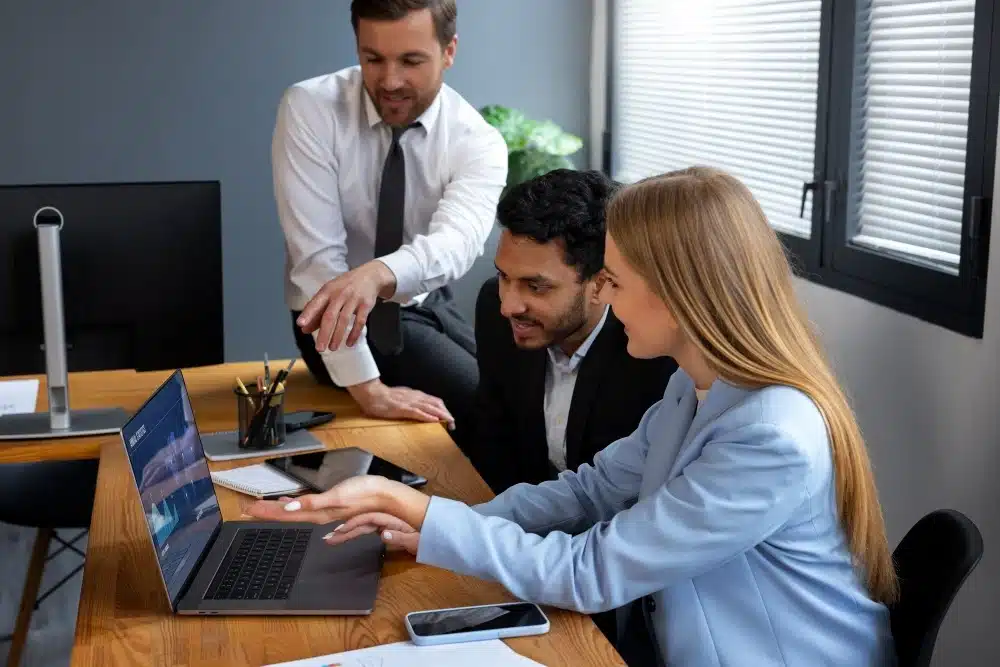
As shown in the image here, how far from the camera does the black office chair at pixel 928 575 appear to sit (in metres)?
1.38

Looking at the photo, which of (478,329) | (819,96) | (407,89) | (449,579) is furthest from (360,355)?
(819,96)

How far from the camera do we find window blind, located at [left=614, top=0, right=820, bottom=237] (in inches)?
121

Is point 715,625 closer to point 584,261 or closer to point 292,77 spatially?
point 584,261

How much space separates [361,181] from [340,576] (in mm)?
1462

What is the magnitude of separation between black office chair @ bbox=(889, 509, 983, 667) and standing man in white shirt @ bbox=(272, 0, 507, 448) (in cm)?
125

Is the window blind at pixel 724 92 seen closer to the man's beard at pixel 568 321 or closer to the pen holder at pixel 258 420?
the man's beard at pixel 568 321

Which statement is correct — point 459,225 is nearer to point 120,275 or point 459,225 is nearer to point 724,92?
point 120,275

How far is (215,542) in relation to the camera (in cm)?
167

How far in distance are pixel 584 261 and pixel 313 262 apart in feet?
2.71

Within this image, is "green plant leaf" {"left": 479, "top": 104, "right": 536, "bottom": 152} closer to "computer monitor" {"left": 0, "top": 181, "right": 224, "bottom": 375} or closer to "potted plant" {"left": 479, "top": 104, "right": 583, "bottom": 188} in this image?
"potted plant" {"left": 479, "top": 104, "right": 583, "bottom": 188}

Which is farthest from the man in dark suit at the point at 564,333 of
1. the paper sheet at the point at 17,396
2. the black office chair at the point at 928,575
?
the paper sheet at the point at 17,396

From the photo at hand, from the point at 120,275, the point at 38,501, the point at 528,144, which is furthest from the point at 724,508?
the point at 528,144

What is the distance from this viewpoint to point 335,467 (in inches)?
78.3

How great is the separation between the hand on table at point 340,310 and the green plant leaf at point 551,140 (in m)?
1.96
